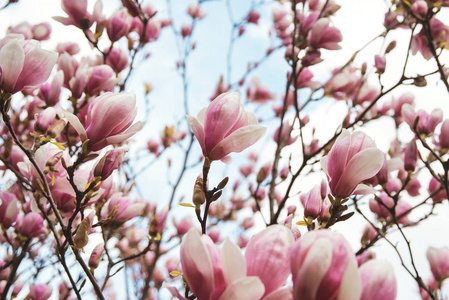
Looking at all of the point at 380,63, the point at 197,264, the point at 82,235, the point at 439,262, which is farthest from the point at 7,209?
the point at 439,262

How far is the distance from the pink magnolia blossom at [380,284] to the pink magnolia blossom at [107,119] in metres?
0.62

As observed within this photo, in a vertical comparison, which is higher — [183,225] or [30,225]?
[30,225]

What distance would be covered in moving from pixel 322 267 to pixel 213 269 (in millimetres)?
178

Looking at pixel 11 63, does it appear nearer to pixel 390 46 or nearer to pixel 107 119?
pixel 107 119

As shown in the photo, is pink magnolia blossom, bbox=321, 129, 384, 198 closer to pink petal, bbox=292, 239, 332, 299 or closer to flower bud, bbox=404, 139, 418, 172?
pink petal, bbox=292, 239, 332, 299

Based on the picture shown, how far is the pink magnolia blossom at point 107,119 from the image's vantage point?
0.86 metres

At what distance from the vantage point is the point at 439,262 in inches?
77.3

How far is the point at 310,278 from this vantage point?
1.55 feet

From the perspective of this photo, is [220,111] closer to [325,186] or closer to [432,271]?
[325,186]

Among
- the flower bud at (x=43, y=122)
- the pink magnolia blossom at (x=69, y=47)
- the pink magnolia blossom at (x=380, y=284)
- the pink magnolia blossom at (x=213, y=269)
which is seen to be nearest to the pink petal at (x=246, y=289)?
the pink magnolia blossom at (x=213, y=269)

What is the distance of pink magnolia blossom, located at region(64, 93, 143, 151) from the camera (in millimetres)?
864

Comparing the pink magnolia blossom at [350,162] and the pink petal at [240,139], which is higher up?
the pink petal at [240,139]

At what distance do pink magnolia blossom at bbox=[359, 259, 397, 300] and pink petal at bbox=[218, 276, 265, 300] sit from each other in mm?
140

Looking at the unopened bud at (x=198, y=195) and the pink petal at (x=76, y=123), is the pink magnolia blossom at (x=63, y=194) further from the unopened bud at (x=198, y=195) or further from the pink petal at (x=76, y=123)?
the unopened bud at (x=198, y=195)
